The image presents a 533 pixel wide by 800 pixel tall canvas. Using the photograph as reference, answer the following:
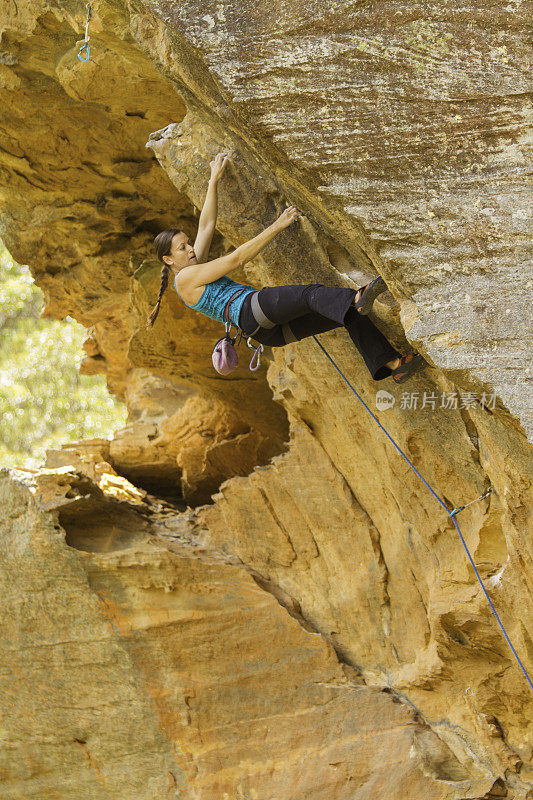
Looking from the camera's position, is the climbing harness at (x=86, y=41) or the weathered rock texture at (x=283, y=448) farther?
the climbing harness at (x=86, y=41)

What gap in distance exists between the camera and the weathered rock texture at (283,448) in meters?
4.28

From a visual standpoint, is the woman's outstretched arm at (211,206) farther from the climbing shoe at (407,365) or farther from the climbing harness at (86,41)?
the climbing harness at (86,41)

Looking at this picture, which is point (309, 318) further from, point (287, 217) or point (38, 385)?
point (38, 385)

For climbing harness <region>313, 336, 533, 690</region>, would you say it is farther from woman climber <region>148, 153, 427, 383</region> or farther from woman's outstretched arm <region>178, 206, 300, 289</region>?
woman's outstretched arm <region>178, 206, 300, 289</region>

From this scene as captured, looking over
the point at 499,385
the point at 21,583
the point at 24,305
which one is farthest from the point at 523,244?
the point at 24,305

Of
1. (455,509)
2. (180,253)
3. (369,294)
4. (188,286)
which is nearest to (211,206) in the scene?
(180,253)

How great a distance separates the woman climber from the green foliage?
518 inches

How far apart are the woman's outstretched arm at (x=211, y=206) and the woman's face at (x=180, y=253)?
120 millimetres

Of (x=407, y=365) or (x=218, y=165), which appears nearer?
(x=407, y=365)

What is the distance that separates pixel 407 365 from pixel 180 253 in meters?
1.66

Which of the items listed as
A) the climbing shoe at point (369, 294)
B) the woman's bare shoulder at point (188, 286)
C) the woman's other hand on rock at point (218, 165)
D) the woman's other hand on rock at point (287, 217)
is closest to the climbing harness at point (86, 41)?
the woman's other hand on rock at point (218, 165)

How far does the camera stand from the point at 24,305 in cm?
2011

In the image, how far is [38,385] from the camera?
19359mm

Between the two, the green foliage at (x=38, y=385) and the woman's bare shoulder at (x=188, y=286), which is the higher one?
the woman's bare shoulder at (x=188, y=286)
